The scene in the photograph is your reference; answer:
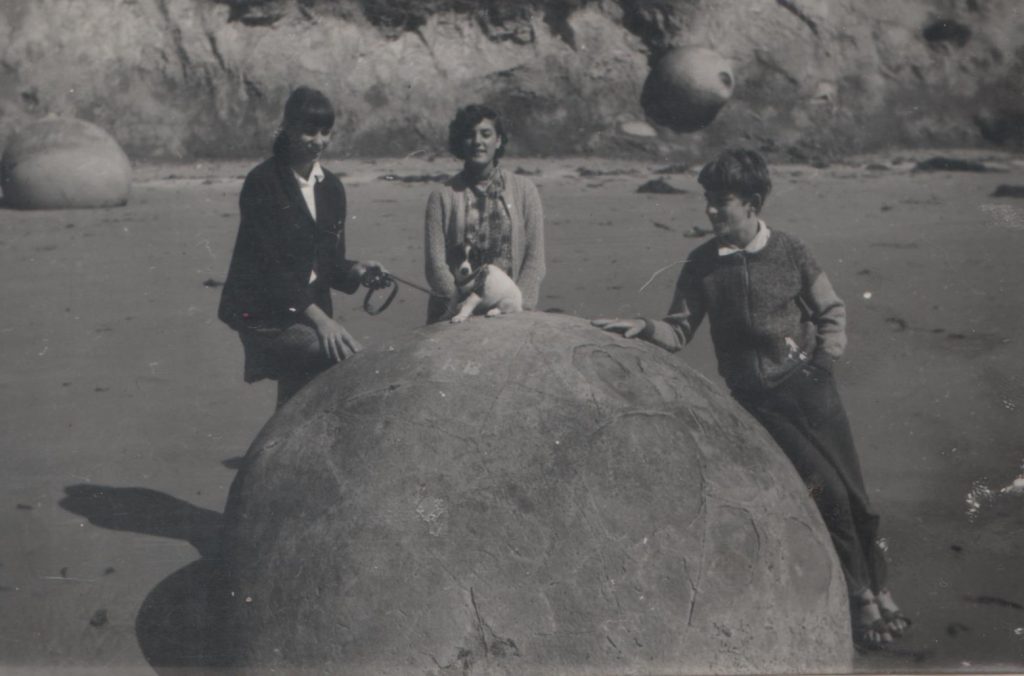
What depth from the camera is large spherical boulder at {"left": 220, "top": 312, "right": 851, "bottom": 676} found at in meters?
3.27

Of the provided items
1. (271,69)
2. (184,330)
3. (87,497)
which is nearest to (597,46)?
(271,69)

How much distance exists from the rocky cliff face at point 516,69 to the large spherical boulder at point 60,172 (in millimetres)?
325

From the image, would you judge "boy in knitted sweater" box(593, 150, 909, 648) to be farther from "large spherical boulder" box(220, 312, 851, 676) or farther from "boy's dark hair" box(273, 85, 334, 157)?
"boy's dark hair" box(273, 85, 334, 157)

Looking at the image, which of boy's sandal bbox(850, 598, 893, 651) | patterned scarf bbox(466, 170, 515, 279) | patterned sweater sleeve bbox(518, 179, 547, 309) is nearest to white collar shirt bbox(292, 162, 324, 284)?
patterned scarf bbox(466, 170, 515, 279)

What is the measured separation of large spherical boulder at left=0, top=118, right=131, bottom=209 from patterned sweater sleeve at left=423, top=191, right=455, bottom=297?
32.3 ft

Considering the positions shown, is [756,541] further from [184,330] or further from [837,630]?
[184,330]

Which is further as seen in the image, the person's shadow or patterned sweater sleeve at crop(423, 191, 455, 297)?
patterned sweater sleeve at crop(423, 191, 455, 297)

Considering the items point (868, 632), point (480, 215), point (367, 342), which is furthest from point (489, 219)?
point (367, 342)

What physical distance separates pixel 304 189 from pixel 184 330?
443 centimetres

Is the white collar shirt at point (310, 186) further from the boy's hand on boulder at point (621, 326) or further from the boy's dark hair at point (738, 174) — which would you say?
the boy's dark hair at point (738, 174)

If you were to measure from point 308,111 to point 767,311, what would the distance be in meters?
1.92

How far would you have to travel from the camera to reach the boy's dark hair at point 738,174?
4227mm

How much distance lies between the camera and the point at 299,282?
4953 millimetres

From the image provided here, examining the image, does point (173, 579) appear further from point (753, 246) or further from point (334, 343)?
point (753, 246)
